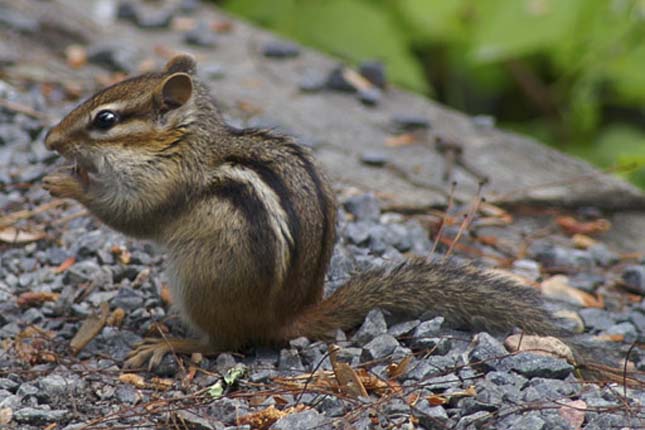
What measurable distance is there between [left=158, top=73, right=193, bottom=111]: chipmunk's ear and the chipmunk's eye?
18cm

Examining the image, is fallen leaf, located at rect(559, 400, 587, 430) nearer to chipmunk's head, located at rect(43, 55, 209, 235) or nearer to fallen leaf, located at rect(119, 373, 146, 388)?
fallen leaf, located at rect(119, 373, 146, 388)

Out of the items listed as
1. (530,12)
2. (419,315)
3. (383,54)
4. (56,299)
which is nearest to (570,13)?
(530,12)

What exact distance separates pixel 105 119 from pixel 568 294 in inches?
78.1

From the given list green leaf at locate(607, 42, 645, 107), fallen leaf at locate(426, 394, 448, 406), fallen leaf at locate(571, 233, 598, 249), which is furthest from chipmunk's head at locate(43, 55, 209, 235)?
green leaf at locate(607, 42, 645, 107)

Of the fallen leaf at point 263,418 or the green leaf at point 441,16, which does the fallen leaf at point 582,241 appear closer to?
the green leaf at point 441,16

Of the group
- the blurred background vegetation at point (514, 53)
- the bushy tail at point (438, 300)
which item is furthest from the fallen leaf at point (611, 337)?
the blurred background vegetation at point (514, 53)

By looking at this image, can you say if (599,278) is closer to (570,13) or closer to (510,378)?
(510,378)

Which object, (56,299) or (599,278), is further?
(599,278)

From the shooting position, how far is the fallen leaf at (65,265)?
4.27 m

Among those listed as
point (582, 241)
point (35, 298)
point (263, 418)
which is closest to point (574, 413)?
point (263, 418)

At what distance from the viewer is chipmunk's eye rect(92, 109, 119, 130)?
370cm

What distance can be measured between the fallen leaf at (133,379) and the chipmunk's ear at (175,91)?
915mm

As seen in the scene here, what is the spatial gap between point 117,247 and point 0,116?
141 centimetres

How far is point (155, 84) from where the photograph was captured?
3818mm
